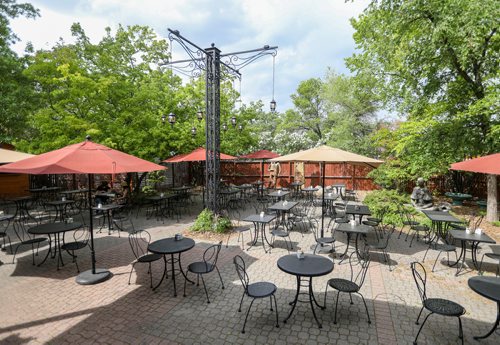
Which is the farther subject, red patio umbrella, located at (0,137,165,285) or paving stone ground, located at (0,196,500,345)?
red patio umbrella, located at (0,137,165,285)

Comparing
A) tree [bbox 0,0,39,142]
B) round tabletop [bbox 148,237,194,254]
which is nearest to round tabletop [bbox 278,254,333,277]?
round tabletop [bbox 148,237,194,254]

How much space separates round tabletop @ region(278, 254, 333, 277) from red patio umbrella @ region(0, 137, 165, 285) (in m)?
3.37

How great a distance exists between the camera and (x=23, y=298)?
4.80 meters

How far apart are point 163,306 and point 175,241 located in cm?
125

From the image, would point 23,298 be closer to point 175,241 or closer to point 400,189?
point 175,241

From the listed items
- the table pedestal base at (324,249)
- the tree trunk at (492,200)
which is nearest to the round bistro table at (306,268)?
the table pedestal base at (324,249)

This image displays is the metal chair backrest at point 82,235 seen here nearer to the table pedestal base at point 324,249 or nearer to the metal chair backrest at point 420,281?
the table pedestal base at point 324,249

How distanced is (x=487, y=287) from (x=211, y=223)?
22.9ft

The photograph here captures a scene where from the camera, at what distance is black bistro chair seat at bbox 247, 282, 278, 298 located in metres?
3.96

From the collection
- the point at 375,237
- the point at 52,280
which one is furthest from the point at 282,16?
the point at 52,280

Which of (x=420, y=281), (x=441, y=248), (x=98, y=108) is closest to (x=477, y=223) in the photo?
(x=441, y=248)

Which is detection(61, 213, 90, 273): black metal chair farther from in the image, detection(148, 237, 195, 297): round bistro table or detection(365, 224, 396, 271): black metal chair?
detection(365, 224, 396, 271): black metal chair

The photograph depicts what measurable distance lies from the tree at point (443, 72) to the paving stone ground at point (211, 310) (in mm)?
6233

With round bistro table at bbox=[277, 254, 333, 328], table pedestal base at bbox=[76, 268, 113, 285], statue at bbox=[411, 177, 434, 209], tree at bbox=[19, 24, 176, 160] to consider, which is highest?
tree at bbox=[19, 24, 176, 160]
